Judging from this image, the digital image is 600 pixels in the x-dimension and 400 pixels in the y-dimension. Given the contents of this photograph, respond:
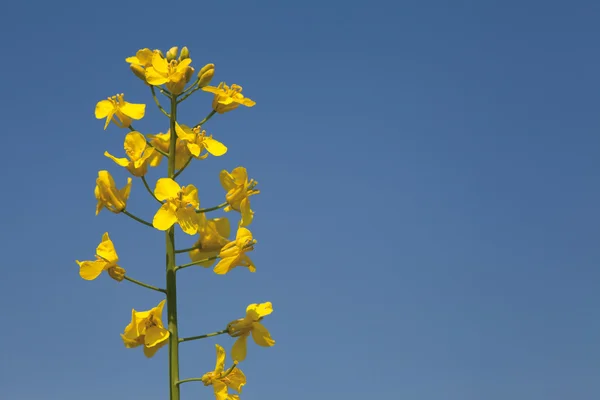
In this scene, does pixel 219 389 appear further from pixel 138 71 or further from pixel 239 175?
pixel 138 71

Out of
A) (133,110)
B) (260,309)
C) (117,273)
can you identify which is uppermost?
(133,110)

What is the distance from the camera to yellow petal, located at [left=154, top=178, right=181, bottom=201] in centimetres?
517

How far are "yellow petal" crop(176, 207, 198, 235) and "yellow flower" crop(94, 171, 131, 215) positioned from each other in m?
0.56

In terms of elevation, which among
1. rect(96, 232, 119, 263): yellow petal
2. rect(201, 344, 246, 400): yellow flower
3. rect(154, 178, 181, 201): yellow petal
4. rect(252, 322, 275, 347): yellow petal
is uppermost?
rect(154, 178, 181, 201): yellow petal

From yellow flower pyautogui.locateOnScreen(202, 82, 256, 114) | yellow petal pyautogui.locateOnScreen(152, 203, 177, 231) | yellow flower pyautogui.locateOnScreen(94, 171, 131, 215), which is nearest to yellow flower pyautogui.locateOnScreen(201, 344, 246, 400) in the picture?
yellow petal pyautogui.locateOnScreen(152, 203, 177, 231)

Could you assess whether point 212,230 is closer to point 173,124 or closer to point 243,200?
point 243,200

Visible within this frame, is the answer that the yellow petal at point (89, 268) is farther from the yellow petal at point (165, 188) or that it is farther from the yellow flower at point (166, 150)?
the yellow flower at point (166, 150)

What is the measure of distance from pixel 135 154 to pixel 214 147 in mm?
613

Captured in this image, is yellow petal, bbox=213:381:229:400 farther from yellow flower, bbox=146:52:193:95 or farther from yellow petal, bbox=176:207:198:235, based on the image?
yellow flower, bbox=146:52:193:95

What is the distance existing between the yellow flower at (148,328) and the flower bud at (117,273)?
1.17 feet

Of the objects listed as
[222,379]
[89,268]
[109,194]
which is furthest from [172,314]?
[109,194]

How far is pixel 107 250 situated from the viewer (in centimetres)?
527

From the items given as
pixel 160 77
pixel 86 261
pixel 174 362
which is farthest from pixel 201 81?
pixel 174 362

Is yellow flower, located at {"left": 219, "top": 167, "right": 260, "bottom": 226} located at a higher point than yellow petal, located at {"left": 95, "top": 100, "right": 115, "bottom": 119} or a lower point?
lower
